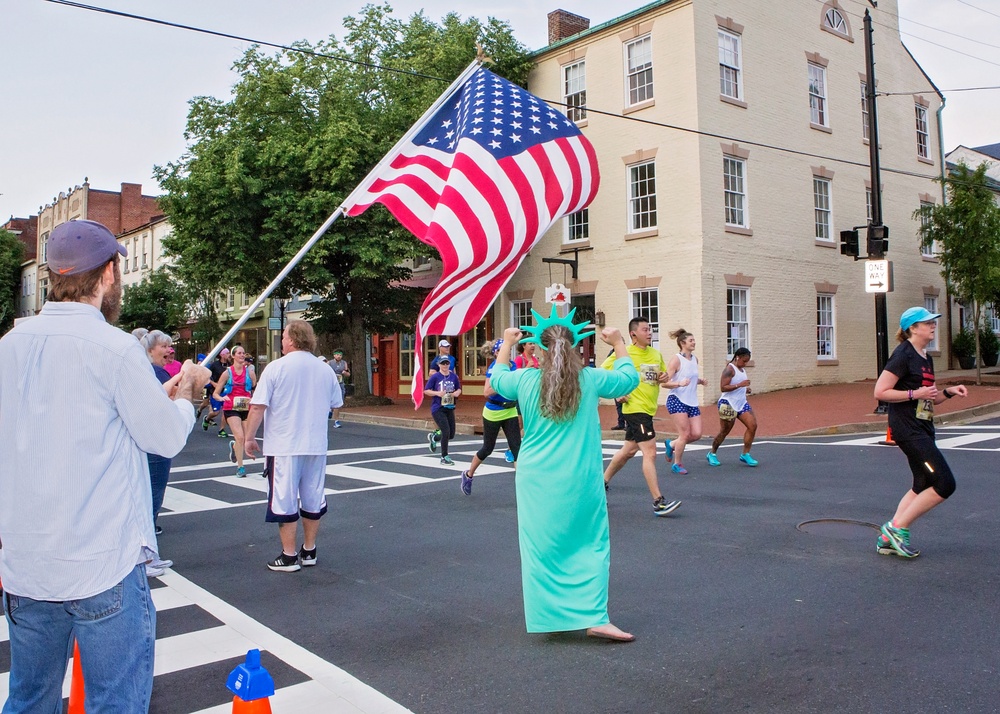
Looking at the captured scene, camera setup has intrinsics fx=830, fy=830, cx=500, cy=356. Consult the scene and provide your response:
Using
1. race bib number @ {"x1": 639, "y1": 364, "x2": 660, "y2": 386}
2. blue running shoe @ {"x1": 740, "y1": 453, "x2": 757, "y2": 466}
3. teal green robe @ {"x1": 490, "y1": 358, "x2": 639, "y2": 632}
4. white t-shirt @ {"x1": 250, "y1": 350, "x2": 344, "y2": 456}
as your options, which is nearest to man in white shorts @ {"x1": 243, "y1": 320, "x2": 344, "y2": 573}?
white t-shirt @ {"x1": 250, "y1": 350, "x2": 344, "y2": 456}

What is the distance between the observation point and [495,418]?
9.97 m

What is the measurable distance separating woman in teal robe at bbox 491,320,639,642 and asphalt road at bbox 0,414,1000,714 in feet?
0.72

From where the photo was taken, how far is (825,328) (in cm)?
2462

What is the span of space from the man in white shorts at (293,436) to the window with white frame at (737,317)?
17.1 m

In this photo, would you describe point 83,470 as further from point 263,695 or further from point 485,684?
point 485,684

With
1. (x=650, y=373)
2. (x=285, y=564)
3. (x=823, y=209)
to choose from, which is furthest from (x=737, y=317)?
(x=285, y=564)

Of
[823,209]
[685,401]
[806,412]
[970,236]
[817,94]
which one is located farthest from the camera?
[817,94]

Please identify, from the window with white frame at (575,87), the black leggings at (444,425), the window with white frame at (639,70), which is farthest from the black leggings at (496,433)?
Answer: the window with white frame at (575,87)

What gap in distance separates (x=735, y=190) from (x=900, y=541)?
1749 centimetres

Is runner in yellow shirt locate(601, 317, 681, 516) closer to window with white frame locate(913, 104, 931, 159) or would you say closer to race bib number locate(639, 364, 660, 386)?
race bib number locate(639, 364, 660, 386)

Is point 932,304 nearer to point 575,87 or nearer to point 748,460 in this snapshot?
point 575,87

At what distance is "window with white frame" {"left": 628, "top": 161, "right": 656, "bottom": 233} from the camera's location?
74.2 feet

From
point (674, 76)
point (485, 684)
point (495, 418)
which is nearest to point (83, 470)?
point (485, 684)

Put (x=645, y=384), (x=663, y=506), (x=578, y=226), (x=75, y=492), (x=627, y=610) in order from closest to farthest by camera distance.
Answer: (x=75, y=492) → (x=627, y=610) → (x=663, y=506) → (x=645, y=384) → (x=578, y=226)
